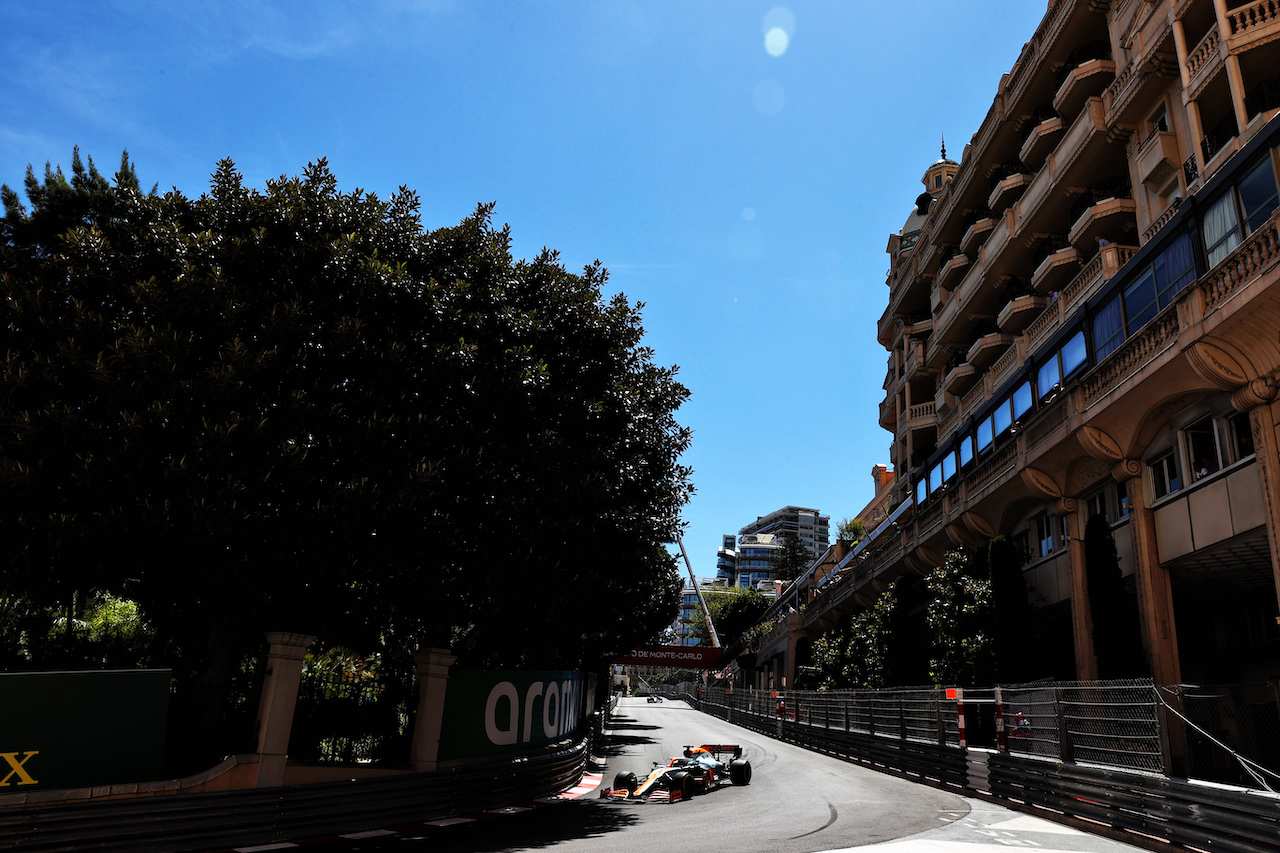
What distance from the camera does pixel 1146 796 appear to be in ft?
36.0

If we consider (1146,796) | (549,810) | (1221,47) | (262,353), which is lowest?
(549,810)

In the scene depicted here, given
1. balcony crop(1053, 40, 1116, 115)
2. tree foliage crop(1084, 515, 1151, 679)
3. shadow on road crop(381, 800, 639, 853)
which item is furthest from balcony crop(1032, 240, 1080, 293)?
shadow on road crop(381, 800, 639, 853)

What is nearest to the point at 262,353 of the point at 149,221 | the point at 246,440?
the point at 246,440

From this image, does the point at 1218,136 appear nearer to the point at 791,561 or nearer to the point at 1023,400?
the point at 1023,400

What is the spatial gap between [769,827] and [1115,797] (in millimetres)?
5075

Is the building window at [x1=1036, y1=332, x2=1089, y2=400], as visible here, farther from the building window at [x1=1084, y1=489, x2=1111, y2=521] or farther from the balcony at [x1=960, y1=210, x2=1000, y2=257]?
the balcony at [x1=960, y1=210, x2=1000, y2=257]

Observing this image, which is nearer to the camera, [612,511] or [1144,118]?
[612,511]

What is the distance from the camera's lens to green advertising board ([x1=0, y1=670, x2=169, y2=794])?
8539mm

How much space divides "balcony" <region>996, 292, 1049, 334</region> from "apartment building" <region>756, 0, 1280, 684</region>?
0.30 feet

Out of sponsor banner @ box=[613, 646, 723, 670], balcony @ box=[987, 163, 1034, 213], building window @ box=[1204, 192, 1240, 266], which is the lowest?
sponsor banner @ box=[613, 646, 723, 670]

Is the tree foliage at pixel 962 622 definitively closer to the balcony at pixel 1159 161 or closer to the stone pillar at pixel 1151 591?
the stone pillar at pixel 1151 591

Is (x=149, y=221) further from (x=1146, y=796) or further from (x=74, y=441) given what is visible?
(x=1146, y=796)

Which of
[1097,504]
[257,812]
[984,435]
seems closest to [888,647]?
[984,435]

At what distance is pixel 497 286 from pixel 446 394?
2.59 metres
